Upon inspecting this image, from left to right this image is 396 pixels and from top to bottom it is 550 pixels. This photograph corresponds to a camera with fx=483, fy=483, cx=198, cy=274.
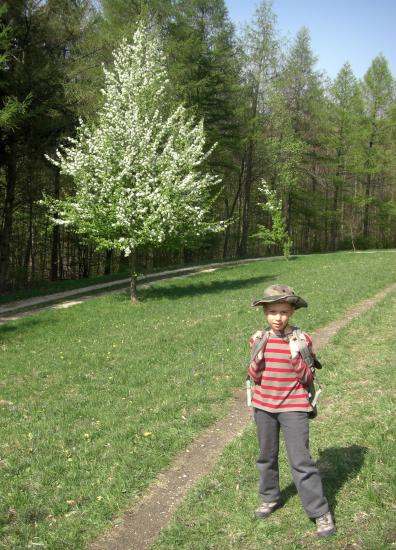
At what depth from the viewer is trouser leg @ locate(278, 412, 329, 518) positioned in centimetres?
462

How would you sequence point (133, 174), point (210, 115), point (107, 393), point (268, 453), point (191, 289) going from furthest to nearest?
1. point (210, 115)
2. point (191, 289)
3. point (133, 174)
4. point (107, 393)
5. point (268, 453)

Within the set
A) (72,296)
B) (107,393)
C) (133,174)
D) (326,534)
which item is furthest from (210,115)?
(326,534)

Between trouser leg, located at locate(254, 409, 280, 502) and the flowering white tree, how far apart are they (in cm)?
1290

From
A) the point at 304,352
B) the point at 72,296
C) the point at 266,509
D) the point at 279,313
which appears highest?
the point at 279,313

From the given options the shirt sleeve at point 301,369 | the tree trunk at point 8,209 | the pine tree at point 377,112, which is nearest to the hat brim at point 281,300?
the shirt sleeve at point 301,369

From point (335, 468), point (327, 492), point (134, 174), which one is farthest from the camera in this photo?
point (134, 174)

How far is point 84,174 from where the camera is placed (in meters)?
17.6

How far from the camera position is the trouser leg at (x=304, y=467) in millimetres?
4617

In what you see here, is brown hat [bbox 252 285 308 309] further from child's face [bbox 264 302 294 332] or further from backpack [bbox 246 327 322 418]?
backpack [bbox 246 327 322 418]

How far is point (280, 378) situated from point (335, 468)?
67.3 inches

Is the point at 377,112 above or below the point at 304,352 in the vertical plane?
above

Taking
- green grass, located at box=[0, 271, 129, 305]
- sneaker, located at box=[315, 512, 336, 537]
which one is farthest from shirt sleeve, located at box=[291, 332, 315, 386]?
green grass, located at box=[0, 271, 129, 305]

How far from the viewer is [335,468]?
5.63 meters

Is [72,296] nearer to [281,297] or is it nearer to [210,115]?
[210,115]
